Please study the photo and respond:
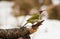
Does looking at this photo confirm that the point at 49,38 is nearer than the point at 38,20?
No

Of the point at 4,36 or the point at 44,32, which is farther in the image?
the point at 44,32

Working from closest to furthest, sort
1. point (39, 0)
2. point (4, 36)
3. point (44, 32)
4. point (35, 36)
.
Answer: point (4, 36) < point (35, 36) < point (44, 32) < point (39, 0)

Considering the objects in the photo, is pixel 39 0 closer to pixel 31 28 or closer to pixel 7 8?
pixel 7 8

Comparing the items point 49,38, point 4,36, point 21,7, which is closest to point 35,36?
point 49,38

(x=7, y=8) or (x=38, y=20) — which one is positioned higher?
(x=38, y=20)

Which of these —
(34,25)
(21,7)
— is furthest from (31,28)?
(21,7)

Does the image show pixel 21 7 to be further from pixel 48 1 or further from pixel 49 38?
pixel 49 38

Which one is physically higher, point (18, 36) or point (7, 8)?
point (18, 36)

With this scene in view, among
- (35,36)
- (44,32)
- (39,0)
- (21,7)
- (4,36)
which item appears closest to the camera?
(4,36)

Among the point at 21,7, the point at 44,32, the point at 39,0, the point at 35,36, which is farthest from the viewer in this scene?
the point at 39,0
